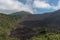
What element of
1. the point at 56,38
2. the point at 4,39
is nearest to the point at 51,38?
the point at 56,38

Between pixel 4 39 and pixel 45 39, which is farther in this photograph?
pixel 4 39

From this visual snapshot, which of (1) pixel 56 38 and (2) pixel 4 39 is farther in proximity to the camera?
(2) pixel 4 39

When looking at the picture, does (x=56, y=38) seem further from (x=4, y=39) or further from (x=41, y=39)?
(x=4, y=39)

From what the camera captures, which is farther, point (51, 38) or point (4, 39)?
point (4, 39)

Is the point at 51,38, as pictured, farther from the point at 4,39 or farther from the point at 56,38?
the point at 4,39

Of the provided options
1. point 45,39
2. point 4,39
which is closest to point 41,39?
point 45,39

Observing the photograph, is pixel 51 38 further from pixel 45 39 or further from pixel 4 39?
pixel 4 39
